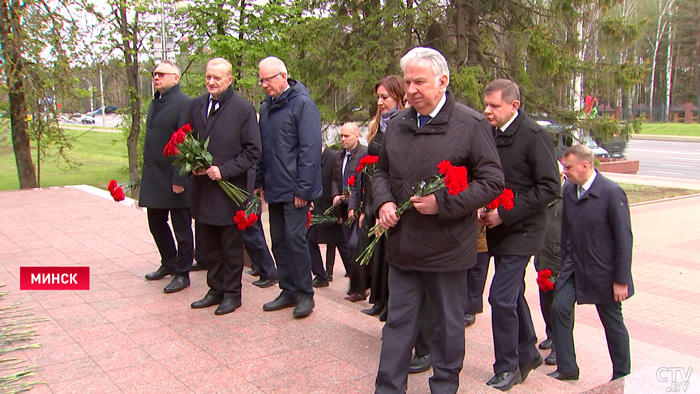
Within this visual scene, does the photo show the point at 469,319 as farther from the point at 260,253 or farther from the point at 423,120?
the point at 423,120

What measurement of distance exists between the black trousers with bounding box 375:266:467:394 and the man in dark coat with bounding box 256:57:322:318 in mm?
1641

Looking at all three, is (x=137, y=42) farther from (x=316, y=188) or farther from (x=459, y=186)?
(x=459, y=186)

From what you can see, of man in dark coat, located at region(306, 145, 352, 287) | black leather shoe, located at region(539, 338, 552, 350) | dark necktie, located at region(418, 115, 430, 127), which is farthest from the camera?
man in dark coat, located at region(306, 145, 352, 287)

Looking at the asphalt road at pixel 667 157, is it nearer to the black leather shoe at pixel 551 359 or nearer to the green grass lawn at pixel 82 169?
the green grass lawn at pixel 82 169

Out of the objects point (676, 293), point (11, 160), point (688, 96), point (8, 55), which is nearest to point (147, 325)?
point (676, 293)

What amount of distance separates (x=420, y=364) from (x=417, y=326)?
24.5 inches

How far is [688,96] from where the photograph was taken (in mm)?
66375

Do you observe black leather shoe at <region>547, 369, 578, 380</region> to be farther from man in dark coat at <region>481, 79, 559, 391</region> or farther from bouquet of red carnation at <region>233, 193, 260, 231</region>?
bouquet of red carnation at <region>233, 193, 260, 231</region>

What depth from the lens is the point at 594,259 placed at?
4.41 metres

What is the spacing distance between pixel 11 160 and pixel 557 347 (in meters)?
27.7

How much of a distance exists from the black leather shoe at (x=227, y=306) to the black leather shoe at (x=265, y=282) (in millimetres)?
813

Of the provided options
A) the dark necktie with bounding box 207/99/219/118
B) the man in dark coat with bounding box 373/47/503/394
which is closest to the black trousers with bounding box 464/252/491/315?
the man in dark coat with bounding box 373/47/503/394

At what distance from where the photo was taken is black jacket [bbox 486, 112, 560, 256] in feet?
13.1

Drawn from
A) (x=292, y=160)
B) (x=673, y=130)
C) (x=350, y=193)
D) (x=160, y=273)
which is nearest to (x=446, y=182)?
(x=292, y=160)
